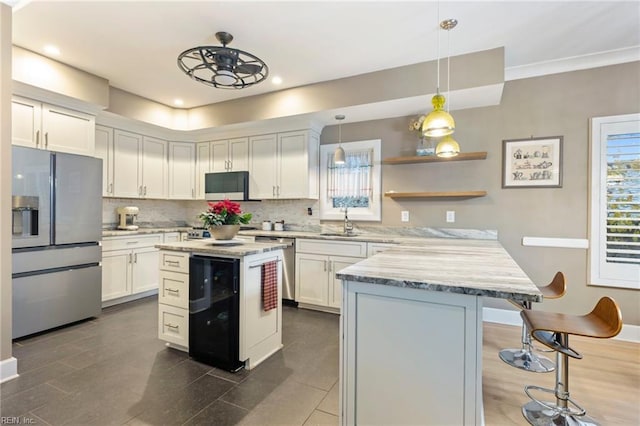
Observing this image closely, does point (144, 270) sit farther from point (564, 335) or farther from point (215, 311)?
point (564, 335)

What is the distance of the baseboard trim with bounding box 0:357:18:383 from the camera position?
2.11 metres

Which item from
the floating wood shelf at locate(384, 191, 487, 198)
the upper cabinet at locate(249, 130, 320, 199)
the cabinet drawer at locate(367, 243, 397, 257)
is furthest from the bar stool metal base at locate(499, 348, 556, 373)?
the upper cabinet at locate(249, 130, 320, 199)

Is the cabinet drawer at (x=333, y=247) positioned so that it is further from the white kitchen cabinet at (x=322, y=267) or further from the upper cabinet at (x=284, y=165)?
the upper cabinet at (x=284, y=165)

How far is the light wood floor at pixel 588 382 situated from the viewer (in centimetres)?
181

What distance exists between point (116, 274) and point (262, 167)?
2.34 metres

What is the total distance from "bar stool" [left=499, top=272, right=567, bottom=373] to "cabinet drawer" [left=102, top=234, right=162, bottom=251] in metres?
4.16

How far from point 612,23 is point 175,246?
13.4 feet

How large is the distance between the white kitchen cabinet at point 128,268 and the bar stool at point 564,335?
415 cm

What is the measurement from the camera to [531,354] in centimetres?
244

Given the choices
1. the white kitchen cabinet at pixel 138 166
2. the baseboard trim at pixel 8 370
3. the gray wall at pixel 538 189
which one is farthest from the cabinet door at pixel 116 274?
the gray wall at pixel 538 189

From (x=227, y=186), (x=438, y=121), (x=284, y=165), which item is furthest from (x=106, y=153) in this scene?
(x=438, y=121)

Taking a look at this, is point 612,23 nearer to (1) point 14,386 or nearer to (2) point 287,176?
(2) point 287,176

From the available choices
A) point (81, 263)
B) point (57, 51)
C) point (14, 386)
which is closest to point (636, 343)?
point (14, 386)

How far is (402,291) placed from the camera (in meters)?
1.37
